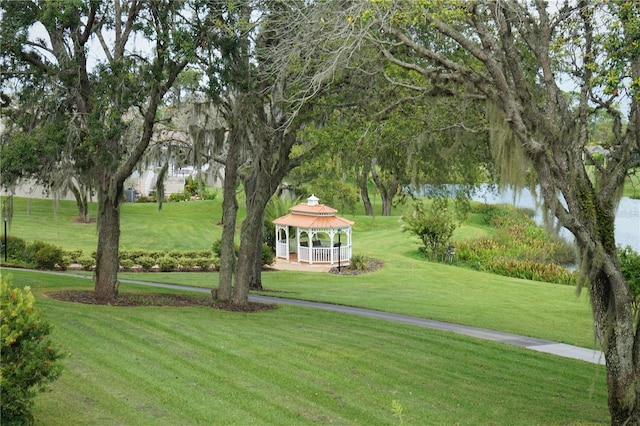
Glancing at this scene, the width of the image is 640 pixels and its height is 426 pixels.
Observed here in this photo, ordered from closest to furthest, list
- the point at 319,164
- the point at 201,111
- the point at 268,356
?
the point at 268,356 < the point at 319,164 < the point at 201,111

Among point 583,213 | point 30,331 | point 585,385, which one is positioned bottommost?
point 585,385

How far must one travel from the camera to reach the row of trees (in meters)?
8.98

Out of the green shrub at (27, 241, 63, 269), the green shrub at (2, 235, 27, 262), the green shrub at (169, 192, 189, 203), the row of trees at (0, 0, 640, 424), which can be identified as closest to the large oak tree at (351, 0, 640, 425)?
the row of trees at (0, 0, 640, 424)

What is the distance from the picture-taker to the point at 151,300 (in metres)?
17.9

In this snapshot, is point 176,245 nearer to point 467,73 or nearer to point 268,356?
point 268,356

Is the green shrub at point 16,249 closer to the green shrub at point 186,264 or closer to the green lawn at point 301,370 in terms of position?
the green shrub at point 186,264

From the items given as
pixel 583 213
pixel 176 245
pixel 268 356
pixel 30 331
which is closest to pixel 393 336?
pixel 268 356

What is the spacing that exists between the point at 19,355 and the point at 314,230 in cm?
2780

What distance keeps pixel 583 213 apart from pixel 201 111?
13882mm

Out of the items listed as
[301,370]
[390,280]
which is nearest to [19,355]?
[301,370]

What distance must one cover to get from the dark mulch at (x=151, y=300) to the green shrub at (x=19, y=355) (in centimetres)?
982

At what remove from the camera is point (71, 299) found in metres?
16.5

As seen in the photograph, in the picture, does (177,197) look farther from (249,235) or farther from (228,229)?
(249,235)

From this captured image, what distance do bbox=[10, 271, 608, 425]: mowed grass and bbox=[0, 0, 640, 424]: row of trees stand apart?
2434 mm
